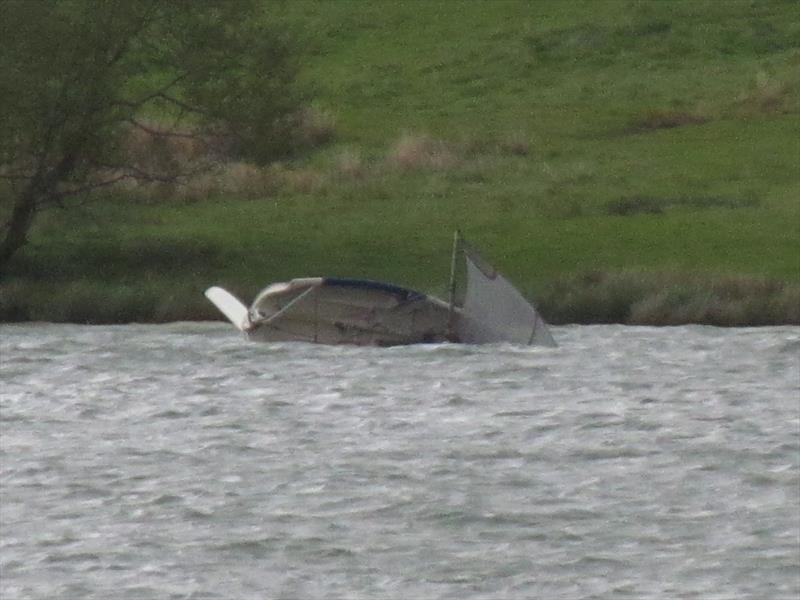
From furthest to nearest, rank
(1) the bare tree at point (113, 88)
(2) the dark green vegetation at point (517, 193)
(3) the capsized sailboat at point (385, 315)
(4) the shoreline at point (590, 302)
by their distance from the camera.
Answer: (1) the bare tree at point (113, 88)
(2) the dark green vegetation at point (517, 193)
(4) the shoreline at point (590, 302)
(3) the capsized sailboat at point (385, 315)

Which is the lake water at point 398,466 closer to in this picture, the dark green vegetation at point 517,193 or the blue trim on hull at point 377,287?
the blue trim on hull at point 377,287

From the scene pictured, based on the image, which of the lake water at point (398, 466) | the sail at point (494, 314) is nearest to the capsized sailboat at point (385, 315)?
the sail at point (494, 314)

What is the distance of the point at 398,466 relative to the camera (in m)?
28.0

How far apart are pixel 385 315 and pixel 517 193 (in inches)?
485

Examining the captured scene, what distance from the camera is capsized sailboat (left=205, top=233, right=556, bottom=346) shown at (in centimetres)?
3556

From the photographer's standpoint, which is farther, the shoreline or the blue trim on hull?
the shoreline

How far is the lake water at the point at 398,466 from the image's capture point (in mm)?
22047

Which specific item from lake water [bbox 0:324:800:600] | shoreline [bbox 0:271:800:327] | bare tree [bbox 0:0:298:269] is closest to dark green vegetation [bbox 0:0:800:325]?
shoreline [bbox 0:271:800:327]

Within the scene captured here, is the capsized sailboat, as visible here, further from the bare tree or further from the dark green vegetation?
the bare tree

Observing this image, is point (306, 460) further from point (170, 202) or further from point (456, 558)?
point (170, 202)

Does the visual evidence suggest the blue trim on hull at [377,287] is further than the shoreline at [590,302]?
No

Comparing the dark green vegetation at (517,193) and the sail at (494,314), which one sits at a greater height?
the dark green vegetation at (517,193)

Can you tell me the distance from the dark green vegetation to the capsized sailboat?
9.73 feet

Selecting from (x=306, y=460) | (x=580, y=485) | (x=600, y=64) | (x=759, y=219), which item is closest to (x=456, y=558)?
(x=580, y=485)
